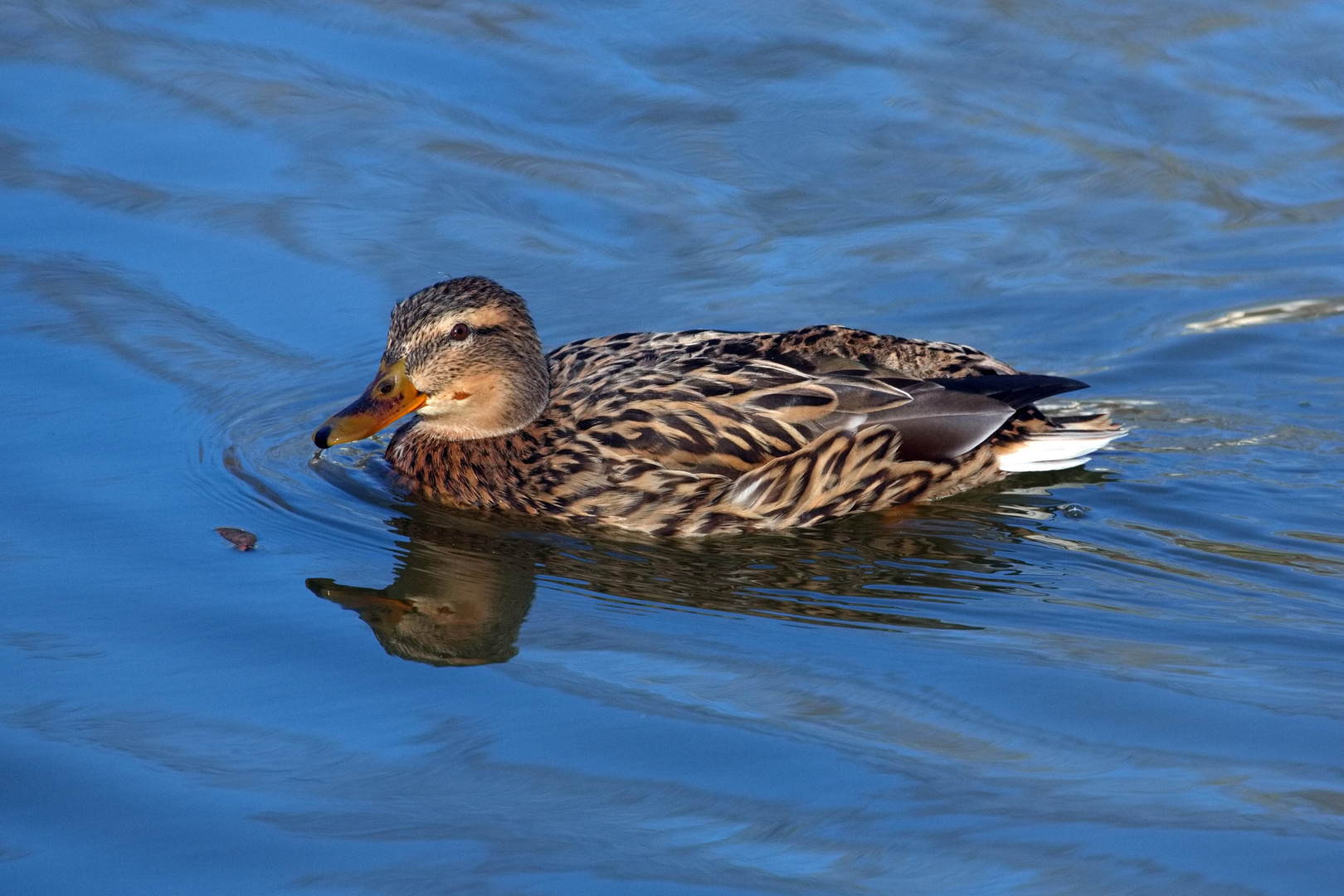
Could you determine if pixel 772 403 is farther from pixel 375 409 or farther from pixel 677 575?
pixel 375 409

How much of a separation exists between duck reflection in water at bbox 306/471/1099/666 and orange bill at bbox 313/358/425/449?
491 mm

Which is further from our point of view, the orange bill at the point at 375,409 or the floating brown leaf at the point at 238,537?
the orange bill at the point at 375,409

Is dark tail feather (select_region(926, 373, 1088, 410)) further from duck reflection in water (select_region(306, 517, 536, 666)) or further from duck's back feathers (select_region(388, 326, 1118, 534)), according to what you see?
duck reflection in water (select_region(306, 517, 536, 666))

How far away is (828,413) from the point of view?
8.77 m

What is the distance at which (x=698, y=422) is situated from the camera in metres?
8.69

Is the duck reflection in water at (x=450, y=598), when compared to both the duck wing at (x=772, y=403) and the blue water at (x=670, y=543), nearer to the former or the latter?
the blue water at (x=670, y=543)

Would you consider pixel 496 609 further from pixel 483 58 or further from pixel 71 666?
pixel 483 58

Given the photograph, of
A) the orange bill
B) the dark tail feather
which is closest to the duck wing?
the dark tail feather

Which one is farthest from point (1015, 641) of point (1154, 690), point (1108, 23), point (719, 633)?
point (1108, 23)

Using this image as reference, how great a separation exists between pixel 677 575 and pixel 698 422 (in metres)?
0.94

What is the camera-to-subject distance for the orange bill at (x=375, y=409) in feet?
27.9

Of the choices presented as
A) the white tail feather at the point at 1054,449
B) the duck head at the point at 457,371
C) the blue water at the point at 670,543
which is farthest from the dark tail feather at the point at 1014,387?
the duck head at the point at 457,371

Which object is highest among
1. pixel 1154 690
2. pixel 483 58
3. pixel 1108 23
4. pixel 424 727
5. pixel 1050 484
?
pixel 1108 23

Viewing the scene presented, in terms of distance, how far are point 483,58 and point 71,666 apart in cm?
798
